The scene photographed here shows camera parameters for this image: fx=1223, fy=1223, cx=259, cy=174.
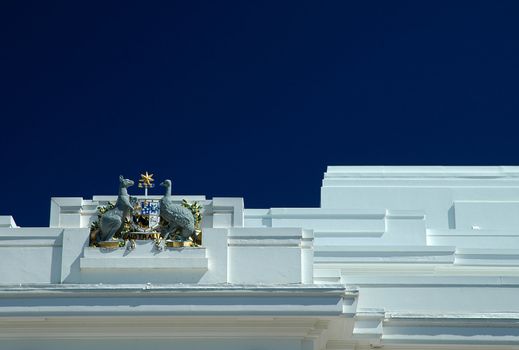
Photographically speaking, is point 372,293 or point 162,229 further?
point 372,293

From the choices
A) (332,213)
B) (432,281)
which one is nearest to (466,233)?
(332,213)

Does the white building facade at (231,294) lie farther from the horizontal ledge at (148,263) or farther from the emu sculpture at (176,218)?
the emu sculpture at (176,218)

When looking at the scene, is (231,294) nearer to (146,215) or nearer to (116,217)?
(146,215)

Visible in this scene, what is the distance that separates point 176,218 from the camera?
22922 millimetres

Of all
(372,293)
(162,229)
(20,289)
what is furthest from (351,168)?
(20,289)

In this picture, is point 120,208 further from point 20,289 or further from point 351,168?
point 351,168

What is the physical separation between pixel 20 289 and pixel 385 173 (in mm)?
12861

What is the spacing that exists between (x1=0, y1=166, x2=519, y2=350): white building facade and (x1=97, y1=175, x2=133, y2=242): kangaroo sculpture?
306 mm

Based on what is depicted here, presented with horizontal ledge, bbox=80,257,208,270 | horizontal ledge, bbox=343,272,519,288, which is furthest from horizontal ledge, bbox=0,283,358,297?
horizontal ledge, bbox=343,272,519,288

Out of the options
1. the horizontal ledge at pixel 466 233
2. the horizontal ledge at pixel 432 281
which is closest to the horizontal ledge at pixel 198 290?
the horizontal ledge at pixel 432 281

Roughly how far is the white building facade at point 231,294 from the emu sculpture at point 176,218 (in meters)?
0.36

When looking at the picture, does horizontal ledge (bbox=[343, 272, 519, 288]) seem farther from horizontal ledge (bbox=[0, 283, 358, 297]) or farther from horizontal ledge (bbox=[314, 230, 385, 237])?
horizontal ledge (bbox=[314, 230, 385, 237])

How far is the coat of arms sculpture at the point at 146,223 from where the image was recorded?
903 inches

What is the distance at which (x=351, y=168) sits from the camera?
3250cm
